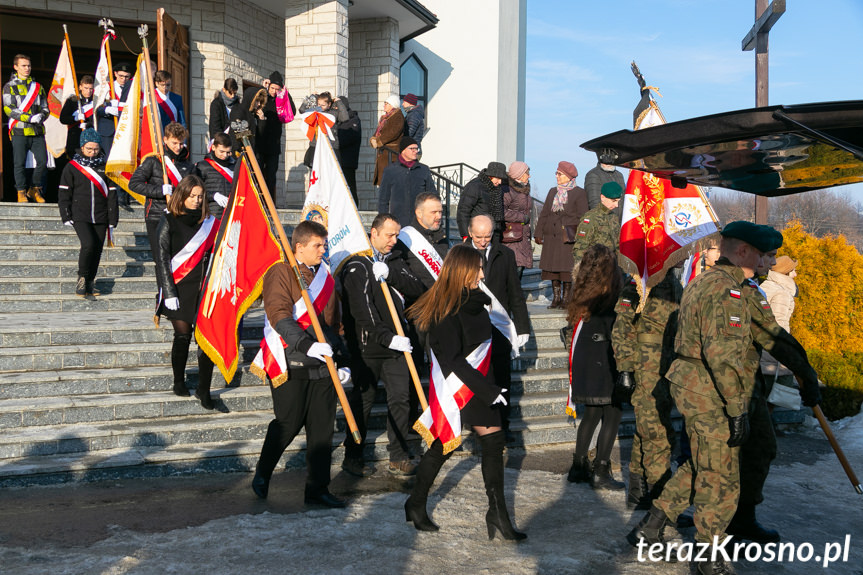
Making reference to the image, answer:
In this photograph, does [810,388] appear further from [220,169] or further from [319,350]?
[220,169]

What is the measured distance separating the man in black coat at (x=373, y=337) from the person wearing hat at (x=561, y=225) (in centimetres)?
432

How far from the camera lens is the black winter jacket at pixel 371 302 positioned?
249 inches

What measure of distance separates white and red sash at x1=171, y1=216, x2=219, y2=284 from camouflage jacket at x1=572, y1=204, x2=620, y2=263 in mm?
4242

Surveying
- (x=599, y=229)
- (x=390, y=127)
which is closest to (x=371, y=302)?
(x=599, y=229)

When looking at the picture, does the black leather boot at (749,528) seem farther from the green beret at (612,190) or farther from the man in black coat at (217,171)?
the man in black coat at (217,171)

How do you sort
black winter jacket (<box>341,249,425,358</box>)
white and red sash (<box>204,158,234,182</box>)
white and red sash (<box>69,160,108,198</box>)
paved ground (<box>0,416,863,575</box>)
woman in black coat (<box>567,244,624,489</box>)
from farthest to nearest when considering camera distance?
white and red sash (<box>69,160,108,198</box>) → white and red sash (<box>204,158,234,182</box>) → black winter jacket (<box>341,249,425,358</box>) → woman in black coat (<box>567,244,624,489</box>) → paved ground (<box>0,416,863,575</box>)

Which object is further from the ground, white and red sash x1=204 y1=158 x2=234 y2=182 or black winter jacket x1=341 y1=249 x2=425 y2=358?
white and red sash x1=204 y1=158 x2=234 y2=182

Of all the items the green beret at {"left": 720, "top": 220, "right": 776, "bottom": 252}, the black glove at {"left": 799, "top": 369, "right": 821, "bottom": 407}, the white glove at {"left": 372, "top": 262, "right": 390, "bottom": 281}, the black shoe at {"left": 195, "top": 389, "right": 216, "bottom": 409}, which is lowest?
the black shoe at {"left": 195, "top": 389, "right": 216, "bottom": 409}

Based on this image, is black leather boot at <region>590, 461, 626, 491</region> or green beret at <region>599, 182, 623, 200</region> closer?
black leather boot at <region>590, 461, 626, 491</region>

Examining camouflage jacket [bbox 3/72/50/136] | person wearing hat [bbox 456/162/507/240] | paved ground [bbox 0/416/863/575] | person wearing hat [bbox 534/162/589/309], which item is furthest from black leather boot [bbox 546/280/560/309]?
camouflage jacket [bbox 3/72/50/136]

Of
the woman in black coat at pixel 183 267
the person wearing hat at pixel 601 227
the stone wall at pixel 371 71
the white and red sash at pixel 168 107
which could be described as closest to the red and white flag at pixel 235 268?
the woman in black coat at pixel 183 267

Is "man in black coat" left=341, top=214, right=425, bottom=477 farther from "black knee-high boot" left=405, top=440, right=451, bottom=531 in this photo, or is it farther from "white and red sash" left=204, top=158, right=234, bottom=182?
"white and red sash" left=204, top=158, right=234, bottom=182

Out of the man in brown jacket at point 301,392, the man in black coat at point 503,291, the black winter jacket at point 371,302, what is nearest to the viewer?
the man in brown jacket at point 301,392

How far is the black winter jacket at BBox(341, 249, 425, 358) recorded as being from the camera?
6316 millimetres
